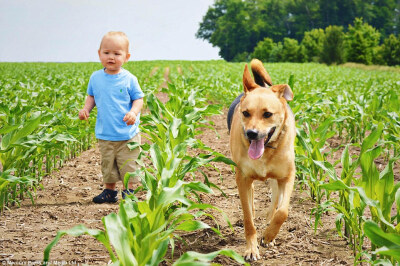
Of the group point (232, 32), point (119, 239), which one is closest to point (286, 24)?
point (232, 32)

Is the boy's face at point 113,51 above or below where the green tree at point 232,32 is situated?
below

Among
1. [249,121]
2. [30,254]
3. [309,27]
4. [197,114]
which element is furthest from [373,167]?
[309,27]

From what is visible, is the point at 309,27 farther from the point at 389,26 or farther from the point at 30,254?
the point at 30,254

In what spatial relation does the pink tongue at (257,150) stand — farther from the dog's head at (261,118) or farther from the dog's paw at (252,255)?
the dog's paw at (252,255)

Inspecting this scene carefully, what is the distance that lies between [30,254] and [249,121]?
188 centimetres

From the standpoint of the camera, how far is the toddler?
397cm

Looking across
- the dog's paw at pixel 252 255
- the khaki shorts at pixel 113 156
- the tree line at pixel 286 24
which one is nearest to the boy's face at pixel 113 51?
the khaki shorts at pixel 113 156

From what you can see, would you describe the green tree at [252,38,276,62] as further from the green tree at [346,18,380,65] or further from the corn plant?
the corn plant

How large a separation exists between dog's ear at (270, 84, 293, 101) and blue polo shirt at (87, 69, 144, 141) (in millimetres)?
1724

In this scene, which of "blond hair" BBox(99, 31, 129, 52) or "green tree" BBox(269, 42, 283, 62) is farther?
"green tree" BBox(269, 42, 283, 62)

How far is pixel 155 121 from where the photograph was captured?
417 centimetres

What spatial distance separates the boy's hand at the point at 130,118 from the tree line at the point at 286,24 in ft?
183

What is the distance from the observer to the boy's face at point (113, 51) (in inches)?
149

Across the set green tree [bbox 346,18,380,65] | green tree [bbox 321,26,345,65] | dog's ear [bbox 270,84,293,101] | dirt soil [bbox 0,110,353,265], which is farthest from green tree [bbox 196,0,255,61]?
dog's ear [bbox 270,84,293,101]
